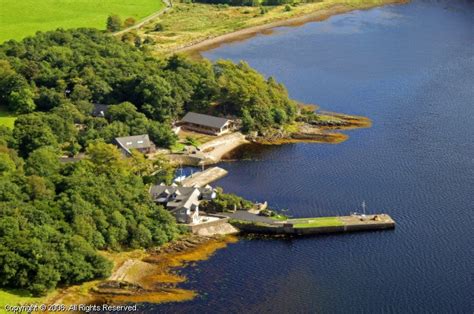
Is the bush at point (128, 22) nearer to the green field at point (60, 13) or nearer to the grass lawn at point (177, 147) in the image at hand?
the green field at point (60, 13)

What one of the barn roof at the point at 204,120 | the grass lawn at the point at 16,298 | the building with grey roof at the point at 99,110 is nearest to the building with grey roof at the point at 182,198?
the grass lawn at the point at 16,298

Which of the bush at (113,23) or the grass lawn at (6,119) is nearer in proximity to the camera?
the grass lawn at (6,119)

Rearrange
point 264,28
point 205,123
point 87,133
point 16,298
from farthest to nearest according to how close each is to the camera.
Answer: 1. point 264,28
2. point 205,123
3. point 87,133
4. point 16,298

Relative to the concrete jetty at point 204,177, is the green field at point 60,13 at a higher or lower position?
higher

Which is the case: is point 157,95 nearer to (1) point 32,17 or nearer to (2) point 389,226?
(2) point 389,226

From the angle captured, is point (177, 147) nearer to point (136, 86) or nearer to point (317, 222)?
point (136, 86)

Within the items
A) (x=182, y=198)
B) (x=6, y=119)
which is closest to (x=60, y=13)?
(x=6, y=119)
